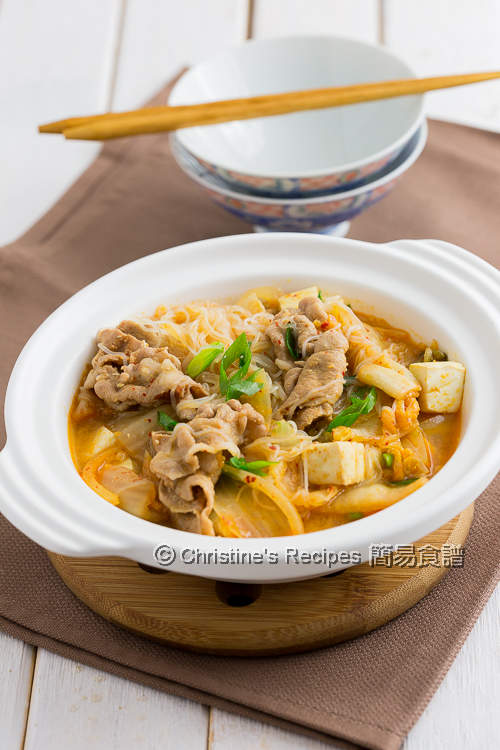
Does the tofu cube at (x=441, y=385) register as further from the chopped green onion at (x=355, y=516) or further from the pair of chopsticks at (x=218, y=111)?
the pair of chopsticks at (x=218, y=111)

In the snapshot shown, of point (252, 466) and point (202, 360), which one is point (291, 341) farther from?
point (252, 466)

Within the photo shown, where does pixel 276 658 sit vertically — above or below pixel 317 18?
below

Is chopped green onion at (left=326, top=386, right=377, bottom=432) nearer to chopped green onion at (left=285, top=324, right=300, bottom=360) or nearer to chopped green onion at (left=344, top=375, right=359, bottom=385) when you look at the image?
chopped green onion at (left=344, top=375, right=359, bottom=385)

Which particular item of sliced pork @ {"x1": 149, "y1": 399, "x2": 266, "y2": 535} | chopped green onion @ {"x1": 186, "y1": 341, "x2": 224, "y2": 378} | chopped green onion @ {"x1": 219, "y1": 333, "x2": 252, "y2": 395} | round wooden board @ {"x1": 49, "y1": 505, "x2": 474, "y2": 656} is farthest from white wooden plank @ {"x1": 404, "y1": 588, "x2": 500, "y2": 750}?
chopped green onion @ {"x1": 186, "y1": 341, "x2": 224, "y2": 378}

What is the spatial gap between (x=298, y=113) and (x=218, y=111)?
39.8 inches

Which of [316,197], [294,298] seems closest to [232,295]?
[294,298]

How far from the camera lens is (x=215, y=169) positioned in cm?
471

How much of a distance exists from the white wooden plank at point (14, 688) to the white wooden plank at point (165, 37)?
4283 millimetres

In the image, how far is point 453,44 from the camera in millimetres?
6781

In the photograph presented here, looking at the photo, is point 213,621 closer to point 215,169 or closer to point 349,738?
point 349,738

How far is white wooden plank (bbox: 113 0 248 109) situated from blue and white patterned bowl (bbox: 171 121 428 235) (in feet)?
5.91

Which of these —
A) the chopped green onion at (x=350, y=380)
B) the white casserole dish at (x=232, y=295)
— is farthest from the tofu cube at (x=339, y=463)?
the chopped green onion at (x=350, y=380)

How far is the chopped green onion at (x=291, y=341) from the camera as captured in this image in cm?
366

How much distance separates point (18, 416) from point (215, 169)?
203cm
